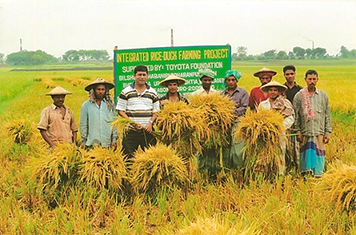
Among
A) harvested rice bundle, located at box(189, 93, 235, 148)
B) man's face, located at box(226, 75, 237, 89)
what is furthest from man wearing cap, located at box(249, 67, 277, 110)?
harvested rice bundle, located at box(189, 93, 235, 148)

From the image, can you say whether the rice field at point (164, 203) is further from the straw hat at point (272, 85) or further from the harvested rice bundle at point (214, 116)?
the straw hat at point (272, 85)

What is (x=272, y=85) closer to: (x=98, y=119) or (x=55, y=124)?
(x=98, y=119)

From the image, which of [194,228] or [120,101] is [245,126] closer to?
[120,101]

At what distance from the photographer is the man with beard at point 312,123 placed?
17.7ft

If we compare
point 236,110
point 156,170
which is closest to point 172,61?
point 236,110

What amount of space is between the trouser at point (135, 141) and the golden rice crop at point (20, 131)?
11.5 ft

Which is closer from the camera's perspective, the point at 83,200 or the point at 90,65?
the point at 83,200

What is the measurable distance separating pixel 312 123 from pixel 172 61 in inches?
110

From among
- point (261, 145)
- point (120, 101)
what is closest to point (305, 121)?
point (261, 145)

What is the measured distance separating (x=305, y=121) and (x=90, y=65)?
2112 inches

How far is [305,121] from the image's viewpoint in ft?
17.8

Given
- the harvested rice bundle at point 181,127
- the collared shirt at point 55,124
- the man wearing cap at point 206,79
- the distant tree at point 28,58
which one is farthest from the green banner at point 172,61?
the distant tree at point 28,58

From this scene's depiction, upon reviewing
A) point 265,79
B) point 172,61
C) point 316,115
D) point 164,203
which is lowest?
point 164,203

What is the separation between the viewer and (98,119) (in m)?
4.87
